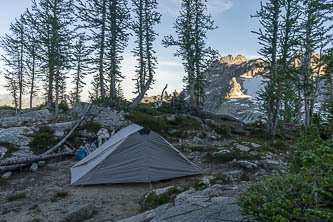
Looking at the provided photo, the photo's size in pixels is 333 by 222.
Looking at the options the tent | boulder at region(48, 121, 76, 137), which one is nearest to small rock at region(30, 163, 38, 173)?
the tent

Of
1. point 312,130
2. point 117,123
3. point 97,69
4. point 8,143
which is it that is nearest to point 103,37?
point 97,69

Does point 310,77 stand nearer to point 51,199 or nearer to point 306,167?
point 306,167

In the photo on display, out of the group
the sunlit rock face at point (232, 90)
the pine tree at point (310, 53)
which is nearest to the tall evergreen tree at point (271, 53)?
the pine tree at point (310, 53)

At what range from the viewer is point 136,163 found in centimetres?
694

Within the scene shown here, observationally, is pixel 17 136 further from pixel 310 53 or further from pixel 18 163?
pixel 310 53

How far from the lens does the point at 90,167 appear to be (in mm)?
6902

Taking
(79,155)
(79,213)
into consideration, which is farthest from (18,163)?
(79,213)

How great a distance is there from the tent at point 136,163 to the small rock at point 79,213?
175cm

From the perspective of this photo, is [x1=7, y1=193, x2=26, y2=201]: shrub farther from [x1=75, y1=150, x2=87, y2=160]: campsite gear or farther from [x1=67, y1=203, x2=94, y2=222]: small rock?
[x1=75, y1=150, x2=87, y2=160]: campsite gear

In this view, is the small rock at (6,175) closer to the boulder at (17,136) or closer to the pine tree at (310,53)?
the boulder at (17,136)

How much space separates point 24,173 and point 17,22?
26698 millimetres

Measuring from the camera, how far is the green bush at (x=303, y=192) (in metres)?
1.93

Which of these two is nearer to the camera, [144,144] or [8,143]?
[144,144]

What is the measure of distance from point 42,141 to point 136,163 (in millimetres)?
6541
